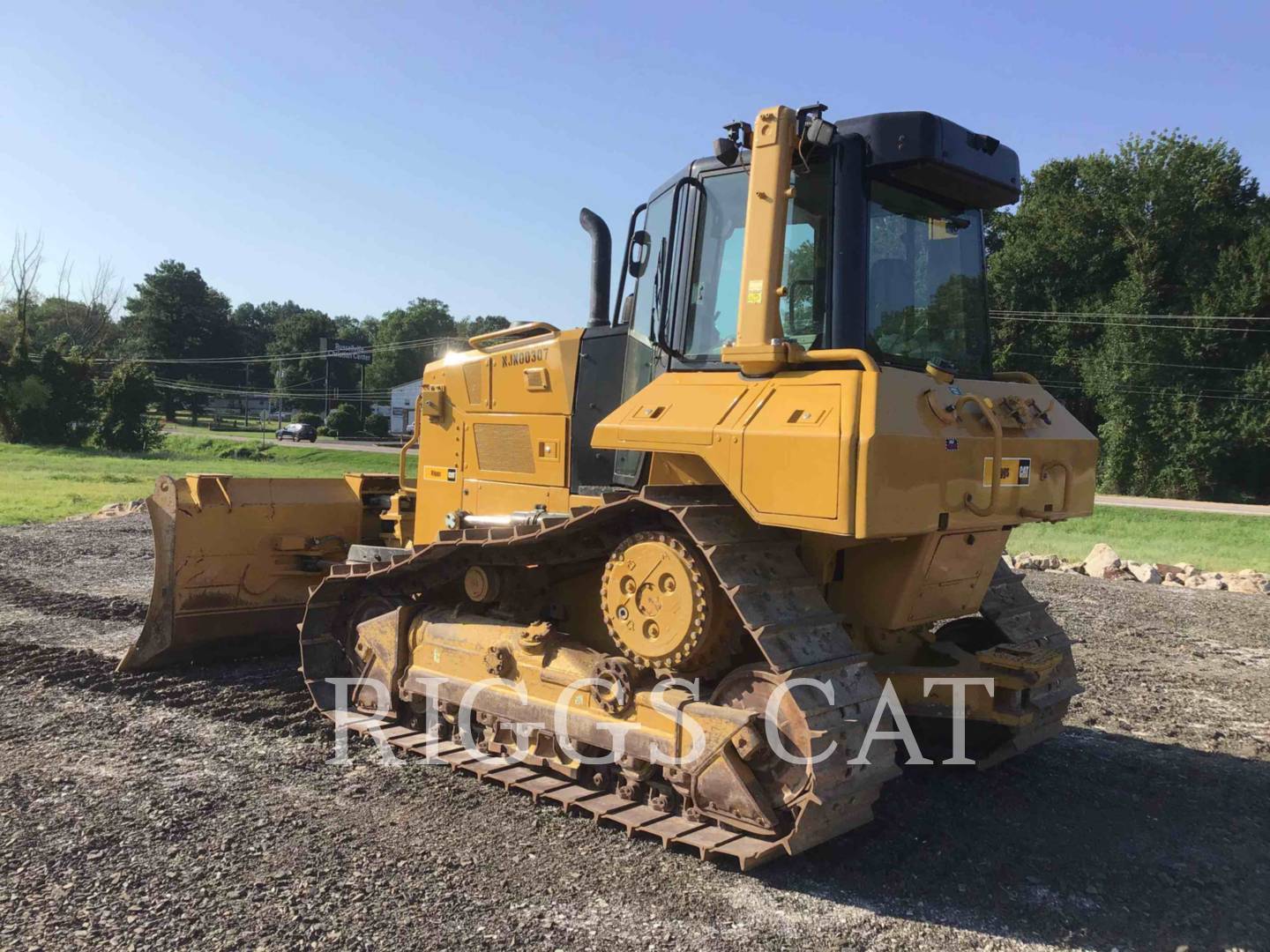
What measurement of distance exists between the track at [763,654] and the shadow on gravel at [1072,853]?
1.17ft

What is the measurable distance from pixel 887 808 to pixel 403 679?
290 centimetres

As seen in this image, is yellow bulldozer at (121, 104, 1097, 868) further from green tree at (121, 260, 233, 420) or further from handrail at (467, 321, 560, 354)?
green tree at (121, 260, 233, 420)

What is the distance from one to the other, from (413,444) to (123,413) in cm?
3713

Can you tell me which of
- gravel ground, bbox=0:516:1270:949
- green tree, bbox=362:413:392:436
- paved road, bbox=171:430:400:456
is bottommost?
gravel ground, bbox=0:516:1270:949

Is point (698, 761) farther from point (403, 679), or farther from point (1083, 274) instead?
point (1083, 274)

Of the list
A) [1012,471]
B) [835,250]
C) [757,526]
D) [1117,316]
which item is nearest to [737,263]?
[835,250]

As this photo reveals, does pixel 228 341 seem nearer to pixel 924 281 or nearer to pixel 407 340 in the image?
pixel 407 340

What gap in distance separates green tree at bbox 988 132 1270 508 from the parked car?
34911 millimetres

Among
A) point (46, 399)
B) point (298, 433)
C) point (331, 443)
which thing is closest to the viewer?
point (46, 399)

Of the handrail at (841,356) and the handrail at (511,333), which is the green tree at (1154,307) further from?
the handrail at (841,356)

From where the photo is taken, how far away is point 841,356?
166 inches

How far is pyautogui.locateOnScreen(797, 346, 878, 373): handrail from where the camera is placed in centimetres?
410

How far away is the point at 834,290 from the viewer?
14.5 ft

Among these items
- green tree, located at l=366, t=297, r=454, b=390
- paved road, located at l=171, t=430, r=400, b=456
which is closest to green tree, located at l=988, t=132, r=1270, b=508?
paved road, located at l=171, t=430, r=400, b=456
